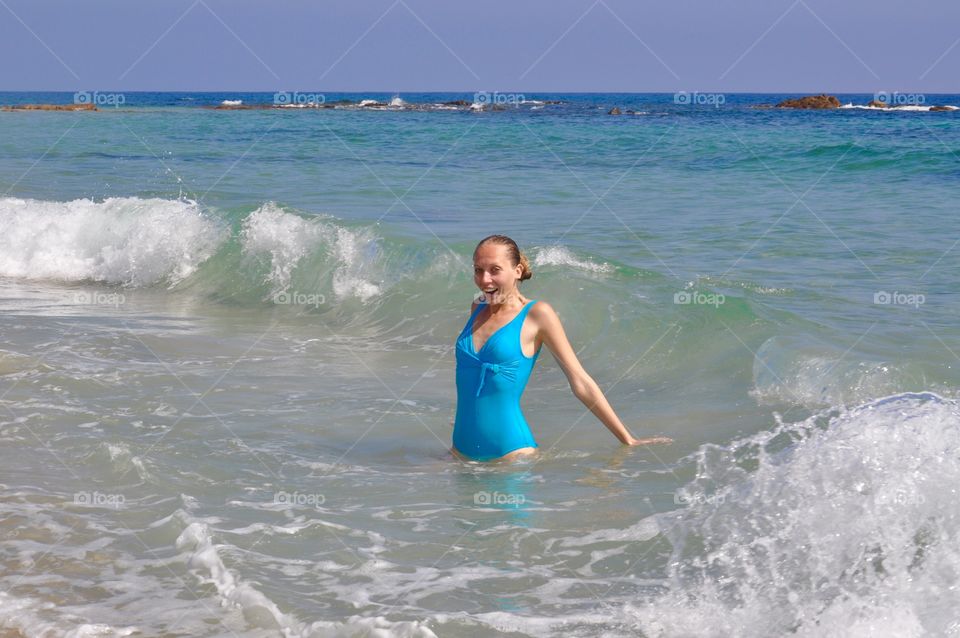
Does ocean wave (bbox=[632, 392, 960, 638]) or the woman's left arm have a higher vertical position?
the woman's left arm

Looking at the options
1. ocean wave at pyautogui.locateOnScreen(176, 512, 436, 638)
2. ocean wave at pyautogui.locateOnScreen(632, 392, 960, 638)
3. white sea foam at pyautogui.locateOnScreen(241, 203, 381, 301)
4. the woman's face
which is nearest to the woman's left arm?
the woman's face

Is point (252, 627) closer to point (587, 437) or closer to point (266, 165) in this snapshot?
point (587, 437)

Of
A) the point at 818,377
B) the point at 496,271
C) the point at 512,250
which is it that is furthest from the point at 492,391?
the point at 818,377

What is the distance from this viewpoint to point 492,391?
5504mm

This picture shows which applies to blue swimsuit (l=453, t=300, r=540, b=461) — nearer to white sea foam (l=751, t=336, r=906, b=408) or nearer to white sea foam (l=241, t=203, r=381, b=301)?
white sea foam (l=751, t=336, r=906, b=408)

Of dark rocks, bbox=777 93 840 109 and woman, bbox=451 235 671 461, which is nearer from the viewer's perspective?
woman, bbox=451 235 671 461

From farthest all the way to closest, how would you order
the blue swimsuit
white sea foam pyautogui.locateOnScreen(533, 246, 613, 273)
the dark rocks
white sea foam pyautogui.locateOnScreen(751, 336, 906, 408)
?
the dark rocks
white sea foam pyautogui.locateOnScreen(533, 246, 613, 273)
white sea foam pyautogui.locateOnScreen(751, 336, 906, 408)
the blue swimsuit

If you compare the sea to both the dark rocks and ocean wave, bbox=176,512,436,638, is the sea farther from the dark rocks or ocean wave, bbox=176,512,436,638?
the dark rocks

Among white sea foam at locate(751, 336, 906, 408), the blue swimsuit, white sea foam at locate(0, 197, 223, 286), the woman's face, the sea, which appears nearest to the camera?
the sea

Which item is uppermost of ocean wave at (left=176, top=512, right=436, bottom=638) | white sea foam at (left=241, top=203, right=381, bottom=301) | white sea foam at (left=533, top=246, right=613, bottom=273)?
white sea foam at (left=241, top=203, right=381, bottom=301)

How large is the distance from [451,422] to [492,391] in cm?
143

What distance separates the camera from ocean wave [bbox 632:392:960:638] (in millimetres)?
3789

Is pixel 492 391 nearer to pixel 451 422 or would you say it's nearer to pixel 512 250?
pixel 512 250

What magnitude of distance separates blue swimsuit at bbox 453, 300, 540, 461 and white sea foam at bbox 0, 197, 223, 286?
8.07m
